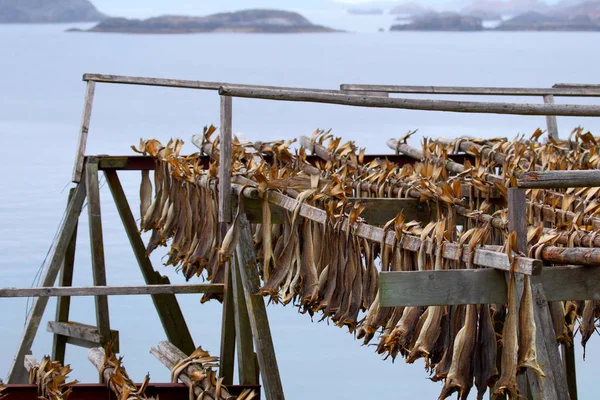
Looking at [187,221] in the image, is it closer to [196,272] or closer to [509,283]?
[196,272]

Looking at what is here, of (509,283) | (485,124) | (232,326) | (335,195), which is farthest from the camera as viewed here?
(485,124)

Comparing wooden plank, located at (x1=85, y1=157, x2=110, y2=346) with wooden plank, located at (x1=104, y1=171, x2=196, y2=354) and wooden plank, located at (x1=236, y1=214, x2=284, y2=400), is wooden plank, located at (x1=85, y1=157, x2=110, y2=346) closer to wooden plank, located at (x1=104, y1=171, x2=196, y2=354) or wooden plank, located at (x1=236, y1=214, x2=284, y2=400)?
wooden plank, located at (x1=104, y1=171, x2=196, y2=354)

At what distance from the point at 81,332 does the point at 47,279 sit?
417 millimetres

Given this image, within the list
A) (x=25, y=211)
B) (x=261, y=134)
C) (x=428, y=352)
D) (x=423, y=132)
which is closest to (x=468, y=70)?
(x=423, y=132)

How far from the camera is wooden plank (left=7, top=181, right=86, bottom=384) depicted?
7875 mm

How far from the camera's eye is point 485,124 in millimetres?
27781

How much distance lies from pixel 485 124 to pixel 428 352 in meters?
23.8

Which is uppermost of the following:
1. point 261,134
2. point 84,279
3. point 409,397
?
point 261,134

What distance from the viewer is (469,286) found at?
4.05m

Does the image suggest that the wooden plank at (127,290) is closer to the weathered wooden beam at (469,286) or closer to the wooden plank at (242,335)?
the wooden plank at (242,335)

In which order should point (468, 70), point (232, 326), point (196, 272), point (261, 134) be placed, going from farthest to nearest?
point (468, 70) < point (261, 134) < point (196, 272) < point (232, 326)

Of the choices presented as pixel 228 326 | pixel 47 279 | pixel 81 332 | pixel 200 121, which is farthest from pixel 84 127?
pixel 200 121

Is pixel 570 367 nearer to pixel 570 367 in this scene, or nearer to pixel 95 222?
pixel 570 367

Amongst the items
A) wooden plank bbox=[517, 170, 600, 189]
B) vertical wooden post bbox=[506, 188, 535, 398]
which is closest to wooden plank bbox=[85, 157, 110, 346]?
vertical wooden post bbox=[506, 188, 535, 398]
